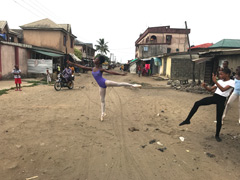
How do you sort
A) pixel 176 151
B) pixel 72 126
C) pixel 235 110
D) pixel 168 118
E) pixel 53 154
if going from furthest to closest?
pixel 235 110 < pixel 168 118 < pixel 72 126 < pixel 176 151 < pixel 53 154

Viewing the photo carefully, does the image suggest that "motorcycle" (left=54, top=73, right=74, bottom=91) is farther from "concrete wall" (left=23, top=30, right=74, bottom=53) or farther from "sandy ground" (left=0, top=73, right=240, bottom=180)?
"concrete wall" (left=23, top=30, right=74, bottom=53)

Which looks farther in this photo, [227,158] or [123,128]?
[123,128]

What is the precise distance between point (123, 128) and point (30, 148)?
2.29m

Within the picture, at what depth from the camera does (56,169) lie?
2859 millimetres

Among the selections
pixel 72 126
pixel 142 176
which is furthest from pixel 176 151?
pixel 72 126

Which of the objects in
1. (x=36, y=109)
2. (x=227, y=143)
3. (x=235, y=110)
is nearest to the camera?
(x=227, y=143)

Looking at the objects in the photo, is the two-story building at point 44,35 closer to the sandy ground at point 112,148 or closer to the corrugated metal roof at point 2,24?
the corrugated metal roof at point 2,24

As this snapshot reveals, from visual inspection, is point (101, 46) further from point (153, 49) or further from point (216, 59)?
point (216, 59)

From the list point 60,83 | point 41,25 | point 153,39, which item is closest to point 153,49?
point 153,39

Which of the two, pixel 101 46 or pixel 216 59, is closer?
pixel 216 59

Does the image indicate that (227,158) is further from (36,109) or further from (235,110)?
(36,109)

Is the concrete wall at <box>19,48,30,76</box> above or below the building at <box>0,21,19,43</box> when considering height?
below

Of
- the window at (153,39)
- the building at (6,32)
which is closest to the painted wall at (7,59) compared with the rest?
the building at (6,32)

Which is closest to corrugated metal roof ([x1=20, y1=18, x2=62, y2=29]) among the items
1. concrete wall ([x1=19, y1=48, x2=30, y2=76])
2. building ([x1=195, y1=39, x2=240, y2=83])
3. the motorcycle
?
concrete wall ([x1=19, y1=48, x2=30, y2=76])
